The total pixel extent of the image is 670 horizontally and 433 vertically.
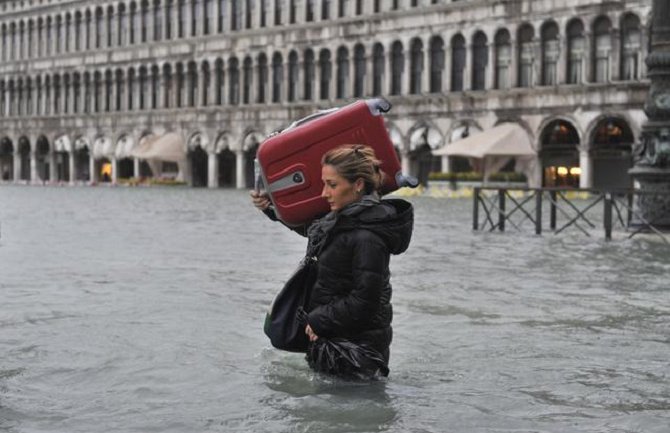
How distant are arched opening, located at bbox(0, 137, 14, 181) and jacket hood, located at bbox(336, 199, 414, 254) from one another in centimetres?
8224

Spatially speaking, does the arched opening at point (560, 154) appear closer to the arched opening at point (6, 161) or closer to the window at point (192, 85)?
the window at point (192, 85)

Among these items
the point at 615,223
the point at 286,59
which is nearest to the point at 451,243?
the point at 615,223

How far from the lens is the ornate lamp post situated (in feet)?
60.1

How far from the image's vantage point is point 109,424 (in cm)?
539

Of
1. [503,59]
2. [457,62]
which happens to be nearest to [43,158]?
[457,62]

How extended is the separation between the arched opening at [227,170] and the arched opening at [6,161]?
23.8m

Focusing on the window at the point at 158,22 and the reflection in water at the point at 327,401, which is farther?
the window at the point at 158,22

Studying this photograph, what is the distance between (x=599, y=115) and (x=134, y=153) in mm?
30825

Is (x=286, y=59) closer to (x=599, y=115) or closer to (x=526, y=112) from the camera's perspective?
(x=526, y=112)

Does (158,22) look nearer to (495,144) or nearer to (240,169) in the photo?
(240,169)

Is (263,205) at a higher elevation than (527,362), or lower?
higher

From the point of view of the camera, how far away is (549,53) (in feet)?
160

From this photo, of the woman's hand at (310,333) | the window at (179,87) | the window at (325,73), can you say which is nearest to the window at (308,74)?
the window at (325,73)

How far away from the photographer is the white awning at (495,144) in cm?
4556
